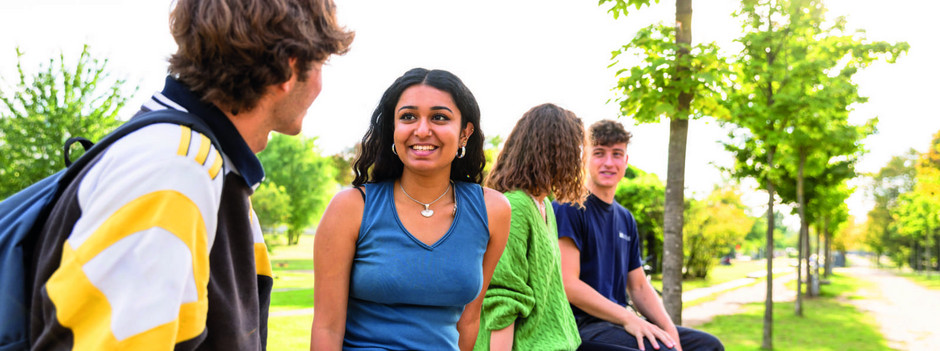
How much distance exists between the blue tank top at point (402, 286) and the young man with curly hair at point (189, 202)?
823mm

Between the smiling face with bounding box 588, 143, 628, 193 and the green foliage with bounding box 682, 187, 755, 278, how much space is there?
24973mm

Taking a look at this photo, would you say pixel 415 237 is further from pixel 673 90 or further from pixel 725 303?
pixel 725 303

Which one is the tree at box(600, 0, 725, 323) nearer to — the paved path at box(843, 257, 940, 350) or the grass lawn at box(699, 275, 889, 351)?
the grass lawn at box(699, 275, 889, 351)

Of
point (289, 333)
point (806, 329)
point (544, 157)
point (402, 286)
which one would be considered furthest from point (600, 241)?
point (806, 329)

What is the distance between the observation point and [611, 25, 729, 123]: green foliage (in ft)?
19.4

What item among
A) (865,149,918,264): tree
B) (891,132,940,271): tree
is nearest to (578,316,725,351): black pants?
(891,132,940,271): tree

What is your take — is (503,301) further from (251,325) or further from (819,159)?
(819,159)

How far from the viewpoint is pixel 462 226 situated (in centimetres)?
247

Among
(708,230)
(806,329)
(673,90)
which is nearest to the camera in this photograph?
(673,90)

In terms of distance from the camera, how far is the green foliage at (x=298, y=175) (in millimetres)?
51781

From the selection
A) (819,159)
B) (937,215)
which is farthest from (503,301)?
(937,215)

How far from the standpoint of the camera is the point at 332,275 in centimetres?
227

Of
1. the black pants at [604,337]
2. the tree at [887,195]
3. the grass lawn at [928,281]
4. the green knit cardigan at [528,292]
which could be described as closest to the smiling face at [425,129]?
the green knit cardigan at [528,292]

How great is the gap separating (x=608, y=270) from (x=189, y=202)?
112 inches
